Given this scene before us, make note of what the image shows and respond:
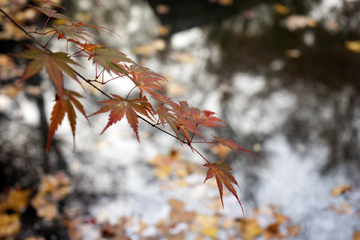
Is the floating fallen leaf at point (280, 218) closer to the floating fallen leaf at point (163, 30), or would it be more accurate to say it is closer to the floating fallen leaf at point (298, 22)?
the floating fallen leaf at point (298, 22)

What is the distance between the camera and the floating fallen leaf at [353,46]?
11.1 feet

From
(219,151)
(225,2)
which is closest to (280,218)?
(219,151)

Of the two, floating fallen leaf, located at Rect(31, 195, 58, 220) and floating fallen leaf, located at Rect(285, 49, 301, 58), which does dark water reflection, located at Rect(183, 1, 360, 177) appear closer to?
floating fallen leaf, located at Rect(285, 49, 301, 58)

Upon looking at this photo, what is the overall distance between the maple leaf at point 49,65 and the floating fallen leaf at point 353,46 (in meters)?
3.99

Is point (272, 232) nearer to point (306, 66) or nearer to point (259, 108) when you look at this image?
point (259, 108)

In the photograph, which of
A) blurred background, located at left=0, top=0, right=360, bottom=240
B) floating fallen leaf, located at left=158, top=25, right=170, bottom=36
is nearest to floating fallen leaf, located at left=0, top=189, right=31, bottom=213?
blurred background, located at left=0, top=0, right=360, bottom=240

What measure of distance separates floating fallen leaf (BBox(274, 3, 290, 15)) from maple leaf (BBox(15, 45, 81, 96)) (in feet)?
14.4

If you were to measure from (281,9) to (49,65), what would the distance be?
4.52 meters

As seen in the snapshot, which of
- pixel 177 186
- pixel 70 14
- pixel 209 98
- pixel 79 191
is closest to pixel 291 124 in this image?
pixel 209 98

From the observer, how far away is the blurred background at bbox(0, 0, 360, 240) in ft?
6.19

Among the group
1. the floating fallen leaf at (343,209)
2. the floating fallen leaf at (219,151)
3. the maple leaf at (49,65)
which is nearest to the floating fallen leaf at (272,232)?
the floating fallen leaf at (343,209)

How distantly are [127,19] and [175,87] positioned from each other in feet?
6.81

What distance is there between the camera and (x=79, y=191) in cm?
212

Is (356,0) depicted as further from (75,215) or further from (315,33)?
(75,215)
